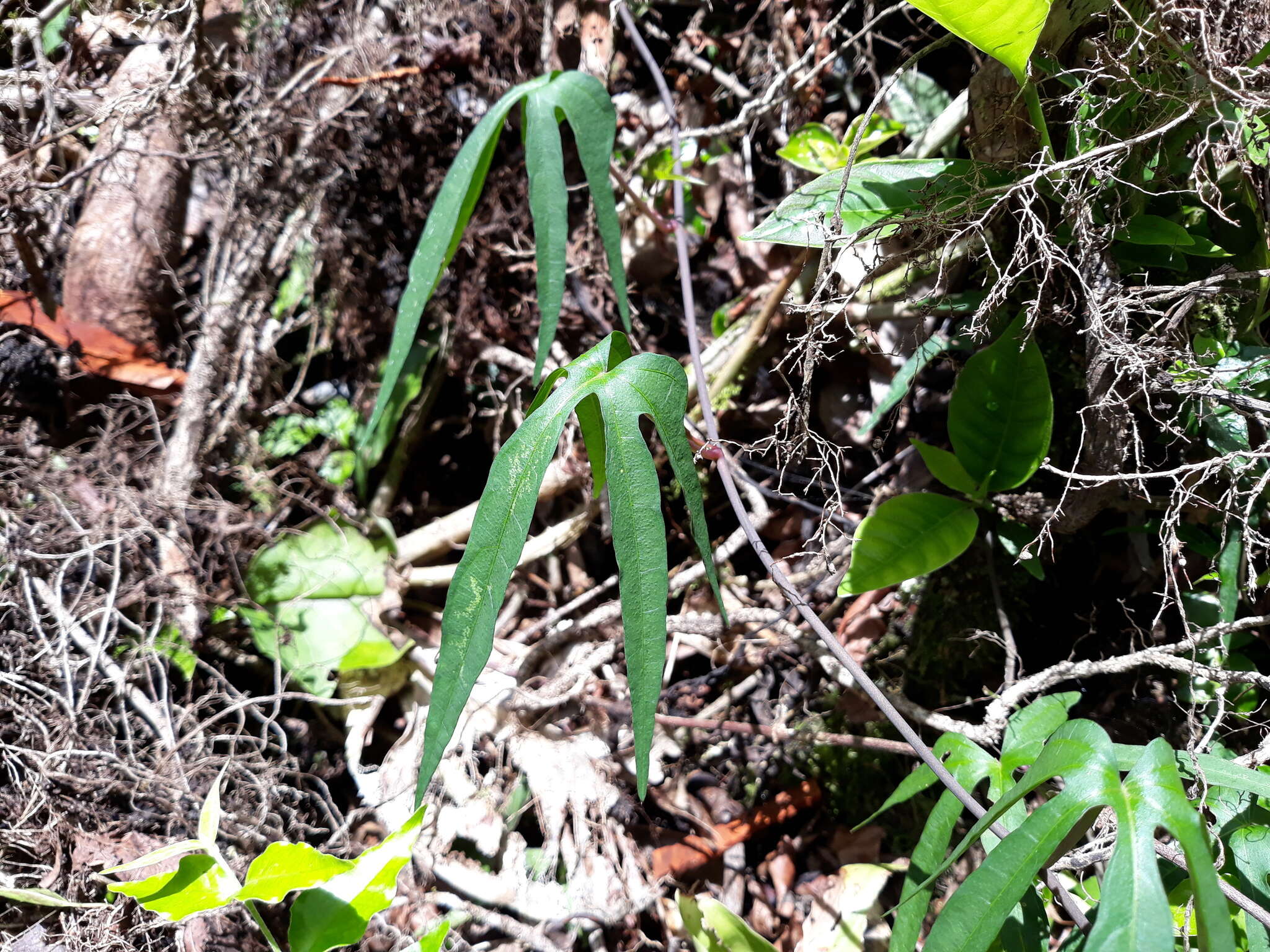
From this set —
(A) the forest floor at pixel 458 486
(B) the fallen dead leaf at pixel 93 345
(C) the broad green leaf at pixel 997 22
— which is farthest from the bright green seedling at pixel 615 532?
(B) the fallen dead leaf at pixel 93 345

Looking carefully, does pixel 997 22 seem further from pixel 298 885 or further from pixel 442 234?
pixel 298 885

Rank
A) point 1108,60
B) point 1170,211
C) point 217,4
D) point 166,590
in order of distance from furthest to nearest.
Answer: point 217,4 → point 166,590 → point 1170,211 → point 1108,60

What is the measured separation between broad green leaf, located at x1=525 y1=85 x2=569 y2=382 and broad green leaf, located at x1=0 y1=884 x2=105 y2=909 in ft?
2.53

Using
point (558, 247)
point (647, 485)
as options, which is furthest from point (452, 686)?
point (558, 247)

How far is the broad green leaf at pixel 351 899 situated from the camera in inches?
31.2

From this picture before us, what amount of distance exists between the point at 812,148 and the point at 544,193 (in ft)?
1.31

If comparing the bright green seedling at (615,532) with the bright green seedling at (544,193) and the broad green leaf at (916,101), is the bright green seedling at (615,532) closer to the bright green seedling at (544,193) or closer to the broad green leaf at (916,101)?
the bright green seedling at (544,193)

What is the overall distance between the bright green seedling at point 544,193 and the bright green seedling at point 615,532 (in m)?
0.28

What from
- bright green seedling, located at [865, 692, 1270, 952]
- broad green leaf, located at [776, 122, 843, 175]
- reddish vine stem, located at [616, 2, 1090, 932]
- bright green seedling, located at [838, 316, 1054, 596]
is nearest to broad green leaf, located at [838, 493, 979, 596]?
bright green seedling, located at [838, 316, 1054, 596]

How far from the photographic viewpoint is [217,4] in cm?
141

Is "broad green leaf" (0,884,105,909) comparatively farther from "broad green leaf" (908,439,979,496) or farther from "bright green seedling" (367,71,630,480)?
"broad green leaf" (908,439,979,496)

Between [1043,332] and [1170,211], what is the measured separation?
17 cm

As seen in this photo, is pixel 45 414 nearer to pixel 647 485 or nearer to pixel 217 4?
pixel 217 4

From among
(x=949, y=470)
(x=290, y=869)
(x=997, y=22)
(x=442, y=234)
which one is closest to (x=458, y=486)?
(x=442, y=234)
